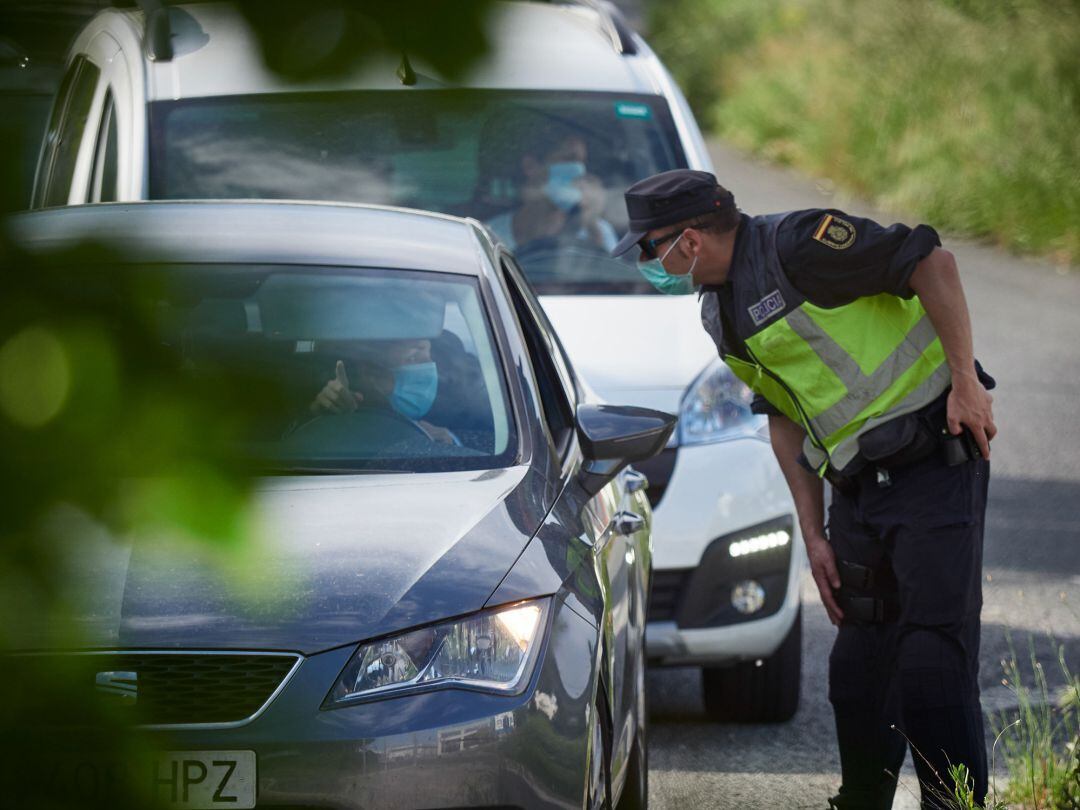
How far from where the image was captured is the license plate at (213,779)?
2.71 m

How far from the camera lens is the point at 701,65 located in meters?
27.1

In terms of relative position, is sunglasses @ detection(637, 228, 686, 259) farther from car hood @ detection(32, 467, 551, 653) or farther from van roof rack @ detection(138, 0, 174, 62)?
van roof rack @ detection(138, 0, 174, 62)

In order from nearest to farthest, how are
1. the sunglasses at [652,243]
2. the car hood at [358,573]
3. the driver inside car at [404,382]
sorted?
1. the car hood at [358,573]
2. the driver inside car at [404,382]
3. the sunglasses at [652,243]

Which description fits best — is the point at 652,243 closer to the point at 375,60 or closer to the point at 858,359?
the point at 858,359

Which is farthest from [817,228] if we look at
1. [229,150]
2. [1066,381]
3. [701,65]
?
[701,65]

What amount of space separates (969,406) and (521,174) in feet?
9.60

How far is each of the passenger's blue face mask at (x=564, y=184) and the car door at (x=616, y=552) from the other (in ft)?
6.49

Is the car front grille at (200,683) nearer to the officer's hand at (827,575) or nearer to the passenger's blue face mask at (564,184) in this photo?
the officer's hand at (827,575)

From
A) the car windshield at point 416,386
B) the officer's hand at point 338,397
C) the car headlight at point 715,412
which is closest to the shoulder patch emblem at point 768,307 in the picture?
the car windshield at point 416,386

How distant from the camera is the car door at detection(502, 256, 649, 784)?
11.7ft

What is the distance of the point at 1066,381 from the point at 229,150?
781 centimetres

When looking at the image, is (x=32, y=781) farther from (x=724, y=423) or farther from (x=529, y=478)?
(x=724, y=423)

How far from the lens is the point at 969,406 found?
12.7ft

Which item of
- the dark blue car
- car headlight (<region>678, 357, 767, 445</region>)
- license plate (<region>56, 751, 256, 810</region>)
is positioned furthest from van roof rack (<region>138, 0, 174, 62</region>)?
car headlight (<region>678, 357, 767, 445</region>)
